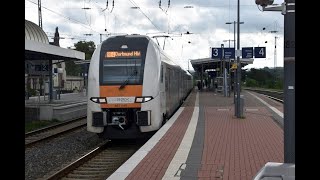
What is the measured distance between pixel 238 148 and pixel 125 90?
151 inches

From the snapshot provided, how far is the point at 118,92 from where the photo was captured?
12.6m

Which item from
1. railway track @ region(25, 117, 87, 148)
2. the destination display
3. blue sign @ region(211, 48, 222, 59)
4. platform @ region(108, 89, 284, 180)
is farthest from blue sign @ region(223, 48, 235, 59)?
the destination display

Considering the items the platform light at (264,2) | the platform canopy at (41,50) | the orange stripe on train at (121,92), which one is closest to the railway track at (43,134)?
the orange stripe on train at (121,92)

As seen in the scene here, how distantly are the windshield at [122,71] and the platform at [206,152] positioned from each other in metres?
1.74

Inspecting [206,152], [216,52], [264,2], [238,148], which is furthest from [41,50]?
[264,2]

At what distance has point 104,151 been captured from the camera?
12.6 m

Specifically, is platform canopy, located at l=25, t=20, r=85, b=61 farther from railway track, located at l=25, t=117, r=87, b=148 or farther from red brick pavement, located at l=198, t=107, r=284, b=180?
red brick pavement, located at l=198, t=107, r=284, b=180

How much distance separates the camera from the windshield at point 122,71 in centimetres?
1286

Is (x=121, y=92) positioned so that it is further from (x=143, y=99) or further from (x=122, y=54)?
(x=122, y=54)

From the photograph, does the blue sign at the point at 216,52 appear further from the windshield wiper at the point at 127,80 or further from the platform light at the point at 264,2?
the platform light at the point at 264,2
